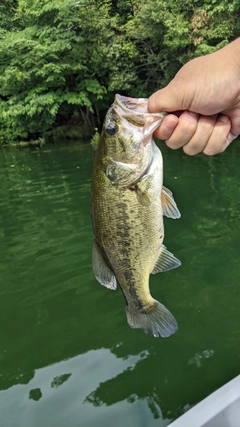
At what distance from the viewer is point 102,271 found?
6.61ft

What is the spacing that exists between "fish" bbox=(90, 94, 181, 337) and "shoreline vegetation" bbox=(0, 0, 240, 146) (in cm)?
1850

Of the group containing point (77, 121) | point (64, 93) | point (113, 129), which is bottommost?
point (77, 121)

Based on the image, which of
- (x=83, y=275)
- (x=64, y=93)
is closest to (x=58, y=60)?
(x=64, y=93)

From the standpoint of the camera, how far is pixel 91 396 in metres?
3.98

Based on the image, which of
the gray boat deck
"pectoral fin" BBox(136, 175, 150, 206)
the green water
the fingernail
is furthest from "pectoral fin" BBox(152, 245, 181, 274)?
the green water

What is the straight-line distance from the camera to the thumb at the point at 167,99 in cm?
196

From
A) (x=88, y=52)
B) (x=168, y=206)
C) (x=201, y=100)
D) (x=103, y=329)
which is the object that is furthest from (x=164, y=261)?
(x=88, y=52)

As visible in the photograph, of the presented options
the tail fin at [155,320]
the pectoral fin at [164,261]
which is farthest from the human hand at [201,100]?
the tail fin at [155,320]

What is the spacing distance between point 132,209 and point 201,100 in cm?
64

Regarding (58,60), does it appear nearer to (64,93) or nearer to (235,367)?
(64,93)

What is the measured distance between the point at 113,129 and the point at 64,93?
75.4 ft

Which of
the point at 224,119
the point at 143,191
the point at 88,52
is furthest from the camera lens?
the point at 88,52

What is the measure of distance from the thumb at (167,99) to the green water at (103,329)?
280 cm

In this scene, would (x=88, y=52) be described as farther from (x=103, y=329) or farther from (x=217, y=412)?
(x=217, y=412)
